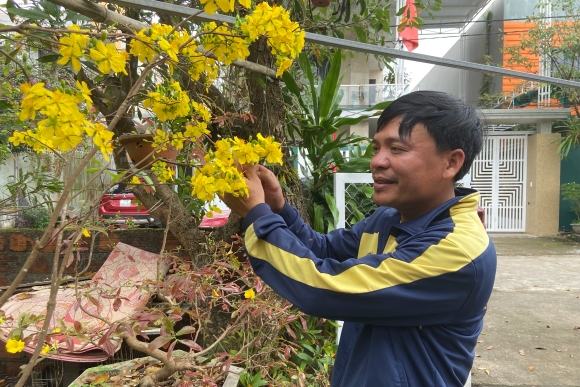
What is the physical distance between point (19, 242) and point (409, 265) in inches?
106

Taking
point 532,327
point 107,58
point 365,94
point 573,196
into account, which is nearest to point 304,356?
point 107,58

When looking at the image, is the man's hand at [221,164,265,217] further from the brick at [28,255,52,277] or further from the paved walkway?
the paved walkway

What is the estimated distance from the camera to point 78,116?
2.39 ft

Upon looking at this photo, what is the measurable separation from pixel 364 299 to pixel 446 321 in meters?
0.21

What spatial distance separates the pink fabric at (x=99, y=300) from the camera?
185 cm

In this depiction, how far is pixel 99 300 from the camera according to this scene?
1.90 metres

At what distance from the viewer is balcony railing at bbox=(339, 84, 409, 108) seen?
928 centimetres

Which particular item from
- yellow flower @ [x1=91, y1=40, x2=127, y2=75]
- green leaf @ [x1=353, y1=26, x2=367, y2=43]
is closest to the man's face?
yellow flower @ [x1=91, y1=40, x2=127, y2=75]

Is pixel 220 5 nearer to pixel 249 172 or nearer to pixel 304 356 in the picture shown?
pixel 249 172

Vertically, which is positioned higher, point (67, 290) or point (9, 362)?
point (67, 290)

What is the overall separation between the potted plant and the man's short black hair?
8.84 m

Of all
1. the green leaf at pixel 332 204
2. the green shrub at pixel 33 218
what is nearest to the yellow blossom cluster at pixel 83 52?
the green leaf at pixel 332 204

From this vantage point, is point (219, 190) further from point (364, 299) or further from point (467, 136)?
point (467, 136)

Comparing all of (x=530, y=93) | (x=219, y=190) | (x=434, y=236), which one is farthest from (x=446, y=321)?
(x=530, y=93)
